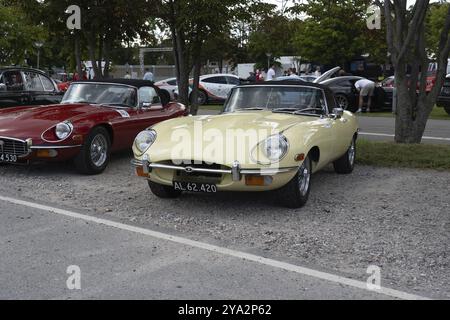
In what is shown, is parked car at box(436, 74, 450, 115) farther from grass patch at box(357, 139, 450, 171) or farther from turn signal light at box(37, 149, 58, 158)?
turn signal light at box(37, 149, 58, 158)

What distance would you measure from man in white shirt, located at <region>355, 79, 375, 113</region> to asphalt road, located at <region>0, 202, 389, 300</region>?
48.9ft

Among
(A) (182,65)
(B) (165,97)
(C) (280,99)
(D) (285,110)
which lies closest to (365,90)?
(A) (182,65)

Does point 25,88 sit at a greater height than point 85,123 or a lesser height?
greater

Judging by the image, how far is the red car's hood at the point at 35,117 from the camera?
7.60 m

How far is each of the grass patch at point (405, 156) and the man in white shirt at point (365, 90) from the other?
9368 mm

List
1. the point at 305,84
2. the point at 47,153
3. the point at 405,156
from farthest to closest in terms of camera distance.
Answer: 1. the point at 405,156
2. the point at 47,153
3. the point at 305,84

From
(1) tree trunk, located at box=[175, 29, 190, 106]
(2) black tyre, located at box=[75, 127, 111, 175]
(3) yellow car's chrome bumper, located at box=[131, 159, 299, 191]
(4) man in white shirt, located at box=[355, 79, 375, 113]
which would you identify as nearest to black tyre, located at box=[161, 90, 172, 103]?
(2) black tyre, located at box=[75, 127, 111, 175]

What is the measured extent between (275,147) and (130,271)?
213 centimetres

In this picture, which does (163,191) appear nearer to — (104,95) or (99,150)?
(99,150)

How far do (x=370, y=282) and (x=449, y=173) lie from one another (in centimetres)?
443

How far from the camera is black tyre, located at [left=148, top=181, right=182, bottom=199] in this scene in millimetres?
6410

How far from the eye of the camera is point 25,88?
11.6 meters

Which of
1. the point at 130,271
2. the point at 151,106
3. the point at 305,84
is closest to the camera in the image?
the point at 130,271

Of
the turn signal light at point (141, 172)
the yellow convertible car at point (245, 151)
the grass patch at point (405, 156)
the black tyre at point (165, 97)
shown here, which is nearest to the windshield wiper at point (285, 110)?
the yellow convertible car at point (245, 151)
